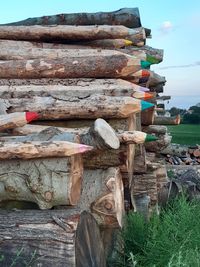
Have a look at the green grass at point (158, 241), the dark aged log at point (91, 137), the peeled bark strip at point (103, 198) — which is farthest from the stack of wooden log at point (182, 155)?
the dark aged log at point (91, 137)

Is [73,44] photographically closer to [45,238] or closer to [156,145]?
[156,145]

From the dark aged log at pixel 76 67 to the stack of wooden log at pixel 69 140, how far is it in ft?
0.03

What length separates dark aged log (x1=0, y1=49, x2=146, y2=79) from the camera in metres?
5.24

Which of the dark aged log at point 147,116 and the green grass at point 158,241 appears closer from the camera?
the green grass at point 158,241

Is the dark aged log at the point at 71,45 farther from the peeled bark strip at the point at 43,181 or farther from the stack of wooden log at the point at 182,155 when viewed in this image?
the stack of wooden log at the point at 182,155

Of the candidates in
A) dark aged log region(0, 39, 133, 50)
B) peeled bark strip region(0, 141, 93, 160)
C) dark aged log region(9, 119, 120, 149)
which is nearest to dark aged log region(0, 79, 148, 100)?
dark aged log region(9, 119, 120, 149)

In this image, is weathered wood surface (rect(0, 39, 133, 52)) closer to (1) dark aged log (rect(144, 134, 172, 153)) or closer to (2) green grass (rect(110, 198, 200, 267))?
(2) green grass (rect(110, 198, 200, 267))

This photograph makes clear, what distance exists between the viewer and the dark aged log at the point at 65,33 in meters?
6.48

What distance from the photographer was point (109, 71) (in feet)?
17.4

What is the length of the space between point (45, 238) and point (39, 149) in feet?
1.95

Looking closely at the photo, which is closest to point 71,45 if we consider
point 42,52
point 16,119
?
point 42,52

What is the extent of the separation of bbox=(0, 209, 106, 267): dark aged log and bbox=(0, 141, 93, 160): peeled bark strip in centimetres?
39

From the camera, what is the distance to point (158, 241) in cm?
432

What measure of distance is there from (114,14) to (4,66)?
253 cm
